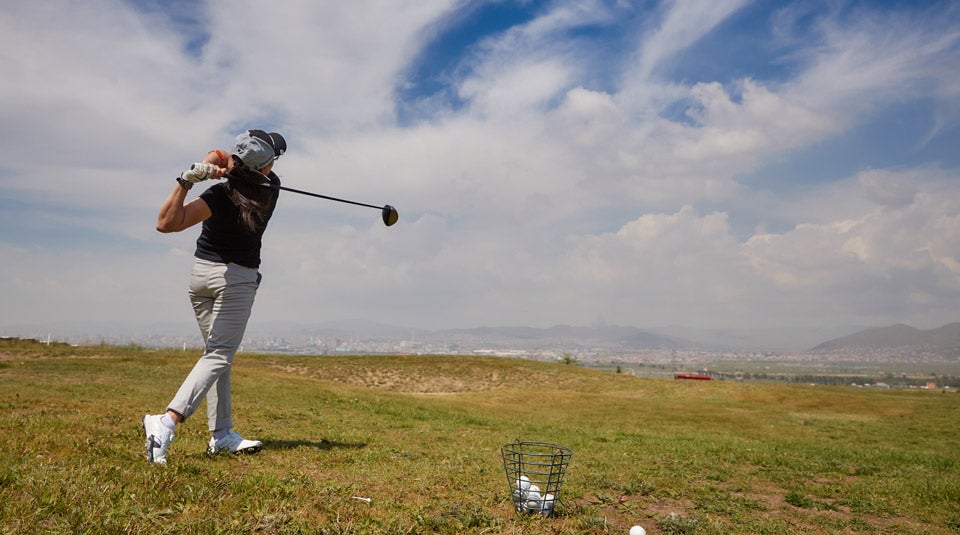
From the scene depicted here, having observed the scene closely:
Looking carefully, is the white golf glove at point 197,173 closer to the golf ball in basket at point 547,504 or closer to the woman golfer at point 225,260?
the woman golfer at point 225,260

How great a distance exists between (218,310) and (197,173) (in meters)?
1.78

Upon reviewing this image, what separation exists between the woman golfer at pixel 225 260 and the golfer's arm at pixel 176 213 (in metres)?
0.01

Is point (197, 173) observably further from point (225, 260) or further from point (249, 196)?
point (225, 260)

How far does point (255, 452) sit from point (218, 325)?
192 cm

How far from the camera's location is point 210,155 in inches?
294

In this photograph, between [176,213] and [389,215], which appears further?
[389,215]

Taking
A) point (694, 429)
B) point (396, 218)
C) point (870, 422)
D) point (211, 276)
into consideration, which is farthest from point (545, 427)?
point (870, 422)

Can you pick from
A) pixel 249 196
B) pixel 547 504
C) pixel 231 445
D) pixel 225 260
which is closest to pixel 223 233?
pixel 225 260

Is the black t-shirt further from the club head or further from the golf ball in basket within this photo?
the golf ball in basket

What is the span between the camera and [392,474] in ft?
25.2

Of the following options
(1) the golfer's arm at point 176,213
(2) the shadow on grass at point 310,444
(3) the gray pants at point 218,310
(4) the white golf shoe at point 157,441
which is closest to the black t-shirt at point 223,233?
(3) the gray pants at point 218,310

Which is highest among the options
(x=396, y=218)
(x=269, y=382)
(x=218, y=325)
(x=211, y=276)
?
(x=396, y=218)

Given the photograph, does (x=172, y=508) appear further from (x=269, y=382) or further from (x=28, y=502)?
(x=269, y=382)

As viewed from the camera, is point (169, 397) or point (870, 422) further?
point (870, 422)
